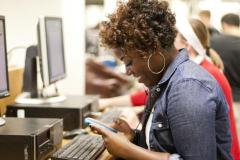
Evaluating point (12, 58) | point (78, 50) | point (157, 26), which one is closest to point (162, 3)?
point (157, 26)

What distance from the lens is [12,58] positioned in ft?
8.33

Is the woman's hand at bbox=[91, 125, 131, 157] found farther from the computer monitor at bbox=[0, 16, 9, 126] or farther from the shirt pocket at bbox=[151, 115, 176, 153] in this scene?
the computer monitor at bbox=[0, 16, 9, 126]

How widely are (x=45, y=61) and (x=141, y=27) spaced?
0.83 meters

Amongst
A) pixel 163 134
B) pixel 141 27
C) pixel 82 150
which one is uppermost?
pixel 141 27

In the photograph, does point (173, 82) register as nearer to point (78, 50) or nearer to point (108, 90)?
point (78, 50)

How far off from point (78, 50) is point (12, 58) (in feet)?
2.14

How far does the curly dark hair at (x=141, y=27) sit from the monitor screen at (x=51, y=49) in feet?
2.19

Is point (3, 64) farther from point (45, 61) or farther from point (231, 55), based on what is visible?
point (231, 55)

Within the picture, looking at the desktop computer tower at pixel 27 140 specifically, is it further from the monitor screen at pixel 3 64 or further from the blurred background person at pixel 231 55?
the blurred background person at pixel 231 55

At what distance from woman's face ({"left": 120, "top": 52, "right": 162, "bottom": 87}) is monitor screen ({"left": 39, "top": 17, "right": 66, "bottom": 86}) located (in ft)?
2.28

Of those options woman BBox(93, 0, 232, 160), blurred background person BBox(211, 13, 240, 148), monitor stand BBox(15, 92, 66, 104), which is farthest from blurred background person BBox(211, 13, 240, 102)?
woman BBox(93, 0, 232, 160)

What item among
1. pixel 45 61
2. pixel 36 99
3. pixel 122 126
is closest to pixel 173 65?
pixel 122 126

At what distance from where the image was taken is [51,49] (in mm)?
2148

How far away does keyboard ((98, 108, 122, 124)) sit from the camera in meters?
2.16
